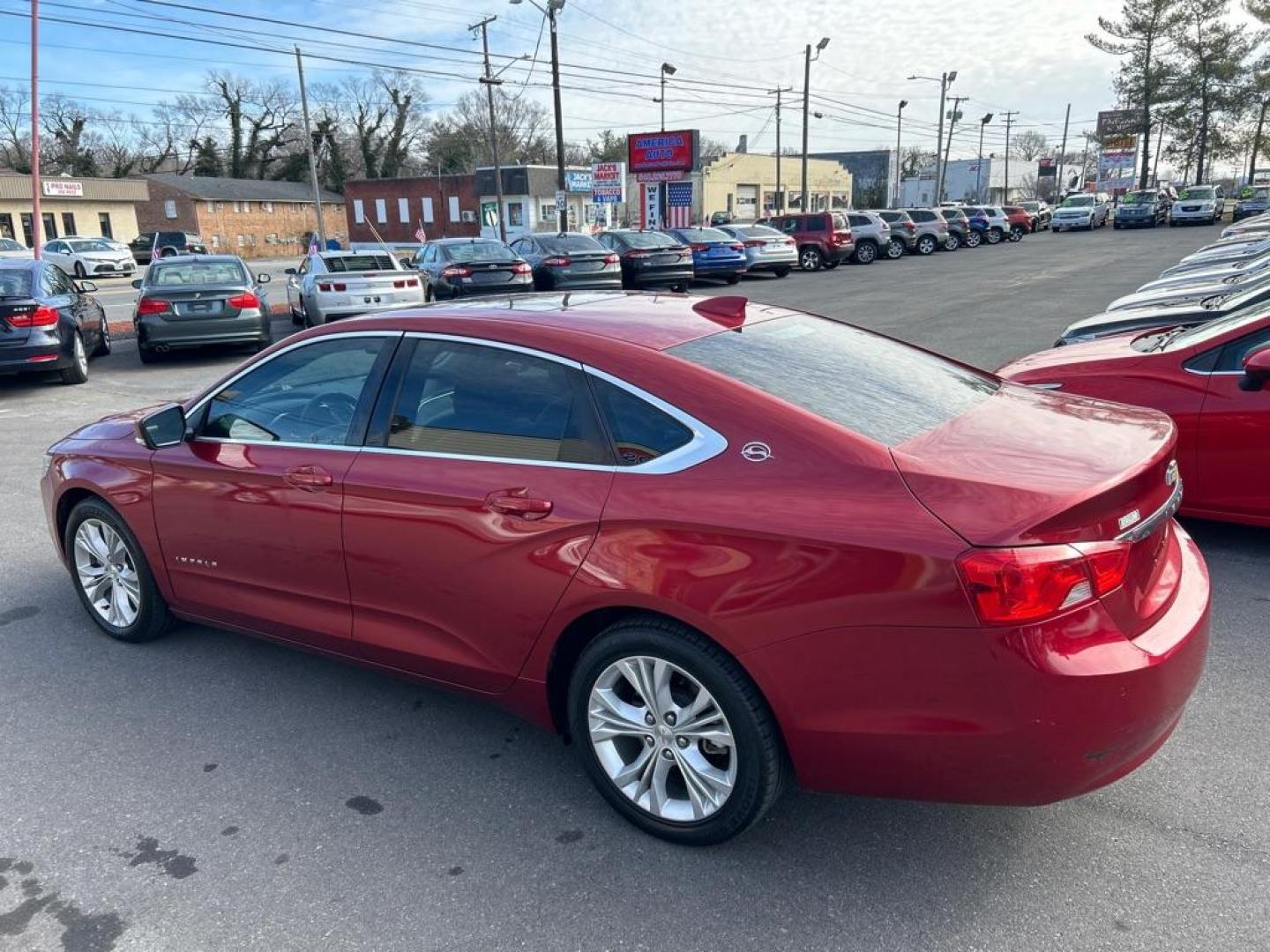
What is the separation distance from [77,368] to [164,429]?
31.9 ft

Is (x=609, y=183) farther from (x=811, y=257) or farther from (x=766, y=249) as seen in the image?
(x=766, y=249)

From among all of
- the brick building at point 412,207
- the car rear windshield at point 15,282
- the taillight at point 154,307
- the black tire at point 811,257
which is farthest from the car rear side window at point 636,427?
the brick building at point 412,207

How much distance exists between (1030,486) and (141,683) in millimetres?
3635

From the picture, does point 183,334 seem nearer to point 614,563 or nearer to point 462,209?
point 614,563

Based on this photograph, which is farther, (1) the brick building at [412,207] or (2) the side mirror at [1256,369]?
(1) the brick building at [412,207]

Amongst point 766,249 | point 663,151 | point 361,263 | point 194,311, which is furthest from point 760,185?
point 194,311

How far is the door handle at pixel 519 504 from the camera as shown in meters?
2.86

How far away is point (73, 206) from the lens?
201 feet

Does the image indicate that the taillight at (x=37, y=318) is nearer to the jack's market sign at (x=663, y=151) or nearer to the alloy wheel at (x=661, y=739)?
the alloy wheel at (x=661, y=739)

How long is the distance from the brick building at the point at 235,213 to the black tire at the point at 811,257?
163 feet

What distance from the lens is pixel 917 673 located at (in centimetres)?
235

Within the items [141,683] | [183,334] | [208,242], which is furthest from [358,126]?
[141,683]

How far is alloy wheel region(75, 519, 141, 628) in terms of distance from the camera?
433 cm

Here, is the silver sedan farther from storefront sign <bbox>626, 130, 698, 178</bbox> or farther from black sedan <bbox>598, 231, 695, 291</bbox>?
storefront sign <bbox>626, 130, 698, 178</bbox>
